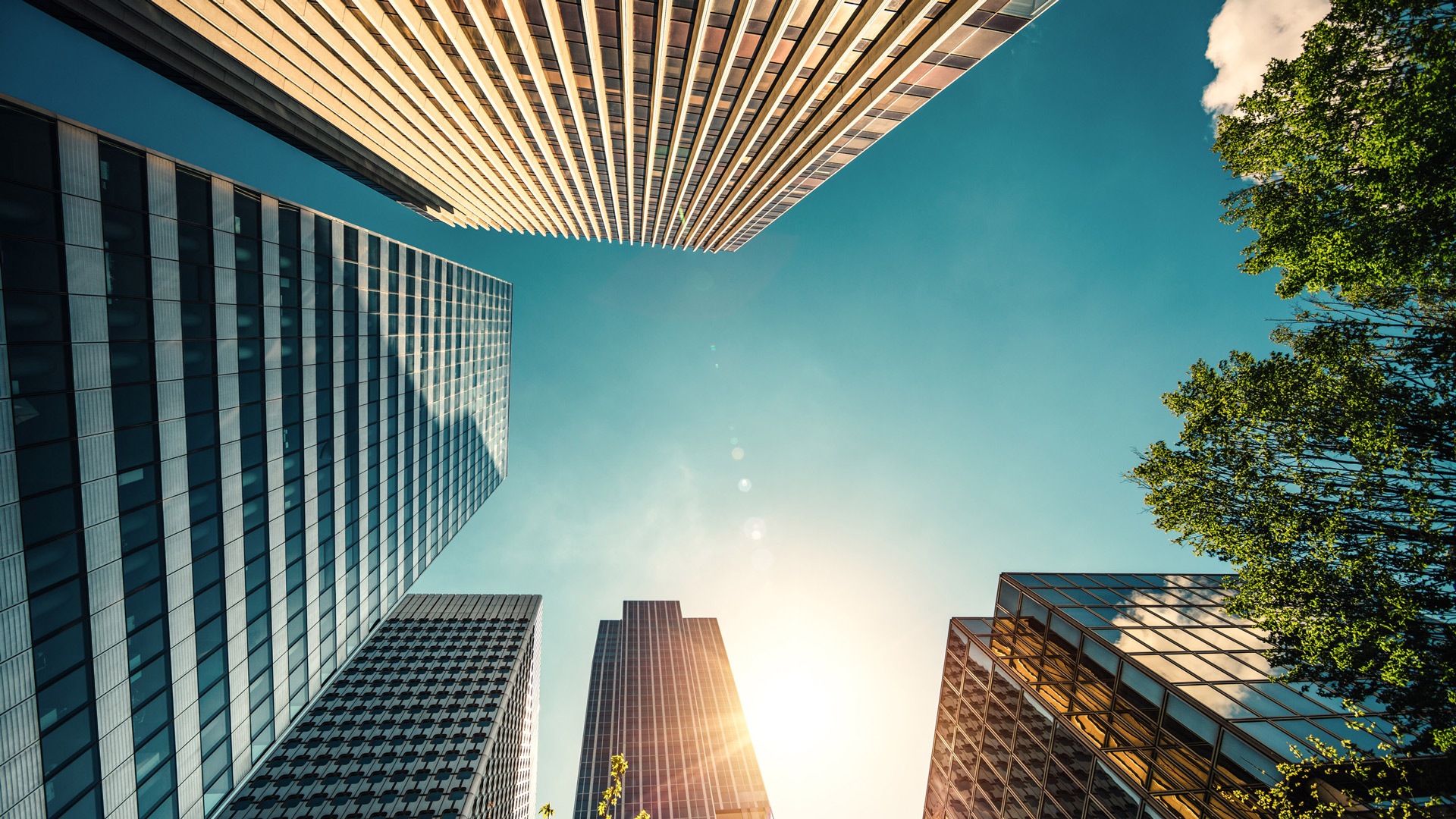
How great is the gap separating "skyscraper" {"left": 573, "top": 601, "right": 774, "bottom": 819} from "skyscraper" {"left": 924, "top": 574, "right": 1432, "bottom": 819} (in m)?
84.6

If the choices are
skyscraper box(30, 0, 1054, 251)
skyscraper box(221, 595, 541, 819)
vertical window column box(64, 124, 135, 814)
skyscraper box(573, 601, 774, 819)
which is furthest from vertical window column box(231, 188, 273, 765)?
skyscraper box(573, 601, 774, 819)

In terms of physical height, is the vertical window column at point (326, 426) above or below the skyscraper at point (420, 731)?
above

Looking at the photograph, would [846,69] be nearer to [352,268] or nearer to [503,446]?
[352,268]

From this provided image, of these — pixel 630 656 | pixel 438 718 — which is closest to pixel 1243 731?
pixel 438 718

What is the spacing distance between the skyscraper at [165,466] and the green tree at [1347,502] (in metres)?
36.5

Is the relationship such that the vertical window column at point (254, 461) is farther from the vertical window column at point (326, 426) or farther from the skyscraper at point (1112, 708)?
the skyscraper at point (1112, 708)

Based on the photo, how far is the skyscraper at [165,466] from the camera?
14.7 meters

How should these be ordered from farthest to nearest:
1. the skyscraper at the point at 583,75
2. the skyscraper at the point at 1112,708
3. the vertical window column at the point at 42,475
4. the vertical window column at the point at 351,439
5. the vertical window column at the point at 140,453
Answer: the vertical window column at the point at 351,439, the skyscraper at the point at 583,75, the vertical window column at the point at 140,453, the skyscraper at the point at 1112,708, the vertical window column at the point at 42,475

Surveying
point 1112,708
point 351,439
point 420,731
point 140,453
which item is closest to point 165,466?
point 140,453

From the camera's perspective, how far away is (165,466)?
18.9m

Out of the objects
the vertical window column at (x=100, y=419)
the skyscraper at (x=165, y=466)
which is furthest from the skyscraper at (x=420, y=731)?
the vertical window column at (x=100, y=419)

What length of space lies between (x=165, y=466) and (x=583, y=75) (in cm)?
3070

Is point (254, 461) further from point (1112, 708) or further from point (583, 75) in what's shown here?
point (1112, 708)

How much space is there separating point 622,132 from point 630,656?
431 feet
